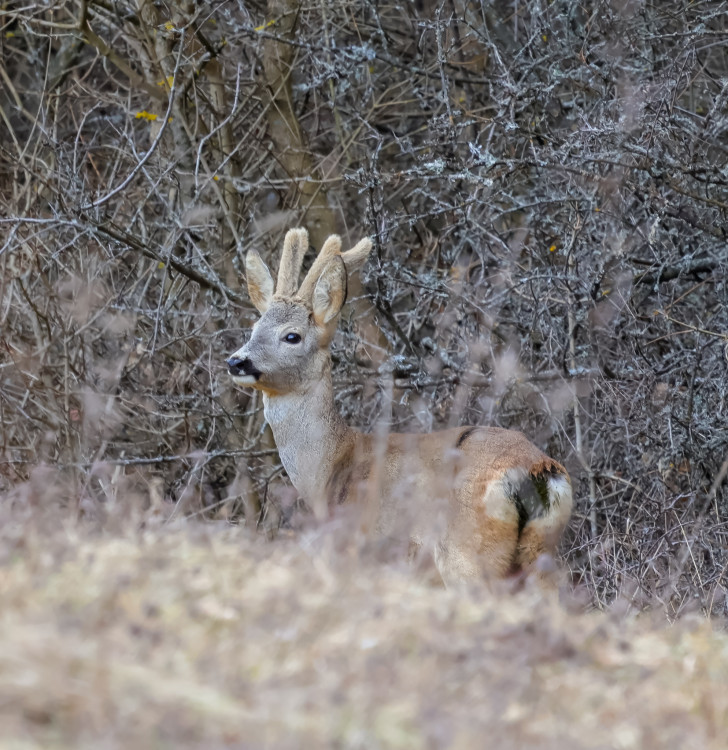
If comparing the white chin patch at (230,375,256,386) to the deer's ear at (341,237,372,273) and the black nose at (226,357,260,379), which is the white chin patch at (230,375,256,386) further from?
the deer's ear at (341,237,372,273)

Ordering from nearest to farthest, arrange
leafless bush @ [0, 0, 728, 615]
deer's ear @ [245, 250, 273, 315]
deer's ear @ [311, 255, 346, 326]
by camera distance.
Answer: deer's ear @ [311, 255, 346, 326] < deer's ear @ [245, 250, 273, 315] < leafless bush @ [0, 0, 728, 615]

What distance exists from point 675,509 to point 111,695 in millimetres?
5432

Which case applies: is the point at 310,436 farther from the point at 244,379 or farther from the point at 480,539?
the point at 480,539

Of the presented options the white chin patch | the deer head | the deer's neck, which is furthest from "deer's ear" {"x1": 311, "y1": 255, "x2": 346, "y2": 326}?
the white chin patch

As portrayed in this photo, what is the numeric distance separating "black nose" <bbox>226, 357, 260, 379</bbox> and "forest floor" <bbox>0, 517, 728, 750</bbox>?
2288mm

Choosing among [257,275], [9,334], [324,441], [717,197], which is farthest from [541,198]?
[9,334]

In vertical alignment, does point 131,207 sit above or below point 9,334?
above

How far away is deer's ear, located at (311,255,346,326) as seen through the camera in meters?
6.50

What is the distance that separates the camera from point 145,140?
1065 cm

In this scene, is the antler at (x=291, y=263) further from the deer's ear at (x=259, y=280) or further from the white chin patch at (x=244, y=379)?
the white chin patch at (x=244, y=379)

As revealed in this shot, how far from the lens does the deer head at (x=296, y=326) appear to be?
20.7ft

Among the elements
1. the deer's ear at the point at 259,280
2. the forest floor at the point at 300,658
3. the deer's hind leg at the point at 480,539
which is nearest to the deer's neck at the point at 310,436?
the deer's ear at the point at 259,280

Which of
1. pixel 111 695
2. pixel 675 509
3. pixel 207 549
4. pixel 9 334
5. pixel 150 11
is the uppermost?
pixel 150 11

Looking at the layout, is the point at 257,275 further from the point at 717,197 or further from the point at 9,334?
the point at 717,197
